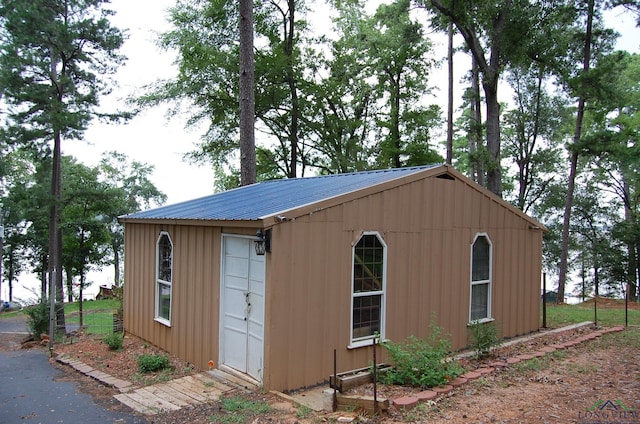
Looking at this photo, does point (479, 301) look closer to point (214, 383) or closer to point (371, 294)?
point (371, 294)

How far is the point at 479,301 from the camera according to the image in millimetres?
8922

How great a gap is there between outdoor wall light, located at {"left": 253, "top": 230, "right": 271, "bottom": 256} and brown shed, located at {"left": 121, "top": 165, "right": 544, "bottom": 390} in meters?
0.02

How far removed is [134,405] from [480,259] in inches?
247

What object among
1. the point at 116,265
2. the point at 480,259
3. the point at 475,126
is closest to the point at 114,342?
the point at 480,259

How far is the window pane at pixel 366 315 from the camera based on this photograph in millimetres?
6977

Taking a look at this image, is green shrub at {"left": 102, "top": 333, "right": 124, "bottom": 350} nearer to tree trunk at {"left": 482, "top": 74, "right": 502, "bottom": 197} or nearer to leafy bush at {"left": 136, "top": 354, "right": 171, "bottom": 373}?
leafy bush at {"left": 136, "top": 354, "right": 171, "bottom": 373}

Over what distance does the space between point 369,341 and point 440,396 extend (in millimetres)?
1542

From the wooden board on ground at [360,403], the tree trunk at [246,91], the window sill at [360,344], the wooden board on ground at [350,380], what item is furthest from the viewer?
Result: the tree trunk at [246,91]

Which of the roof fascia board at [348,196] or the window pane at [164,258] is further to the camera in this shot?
the window pane at [164,258]

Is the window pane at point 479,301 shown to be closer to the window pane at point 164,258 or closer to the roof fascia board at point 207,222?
the roof fascia board at point 207,222

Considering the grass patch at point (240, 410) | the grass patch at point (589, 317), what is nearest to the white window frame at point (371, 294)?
the grass patch at point (240, 410)

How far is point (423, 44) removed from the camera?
22516 millimetres

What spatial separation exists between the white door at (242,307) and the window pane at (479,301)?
14.1 feet

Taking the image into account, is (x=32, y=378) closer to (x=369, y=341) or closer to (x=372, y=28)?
(x=369, y=341)
